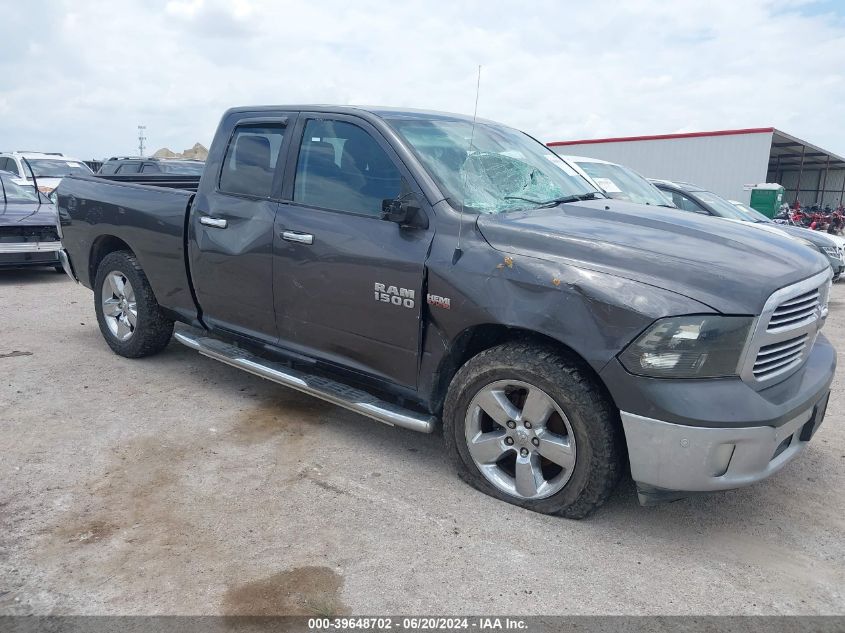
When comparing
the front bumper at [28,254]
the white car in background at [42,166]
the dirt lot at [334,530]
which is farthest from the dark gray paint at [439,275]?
the white car in background at [42,166]

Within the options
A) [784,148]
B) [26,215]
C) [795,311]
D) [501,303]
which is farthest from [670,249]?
[784,148]

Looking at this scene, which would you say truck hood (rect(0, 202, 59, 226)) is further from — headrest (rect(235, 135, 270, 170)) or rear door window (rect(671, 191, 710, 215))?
rear door window (rect(671, 191, 710, 215))

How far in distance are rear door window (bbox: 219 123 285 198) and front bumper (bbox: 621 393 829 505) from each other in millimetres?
2653

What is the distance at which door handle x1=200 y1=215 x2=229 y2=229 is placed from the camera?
4383 mm

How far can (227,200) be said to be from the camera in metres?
4.43

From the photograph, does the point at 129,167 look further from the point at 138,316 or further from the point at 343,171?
the point at 343,171

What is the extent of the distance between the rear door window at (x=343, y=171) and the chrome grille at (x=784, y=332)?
73.8 inches

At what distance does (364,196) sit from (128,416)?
217cm

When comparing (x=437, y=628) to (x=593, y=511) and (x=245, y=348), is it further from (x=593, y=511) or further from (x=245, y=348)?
(x=245, y=348)

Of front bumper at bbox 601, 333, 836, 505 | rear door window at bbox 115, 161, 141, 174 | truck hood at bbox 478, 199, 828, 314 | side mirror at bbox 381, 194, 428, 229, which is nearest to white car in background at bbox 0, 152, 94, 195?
rear door window at bbox 115, 161, 141, 174

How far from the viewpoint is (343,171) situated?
3.91 m

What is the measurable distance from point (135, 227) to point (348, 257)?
88.9 inches

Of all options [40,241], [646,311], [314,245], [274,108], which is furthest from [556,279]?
[40,241]

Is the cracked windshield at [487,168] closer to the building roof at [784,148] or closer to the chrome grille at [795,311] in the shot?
the chrome grille at [795,311]
